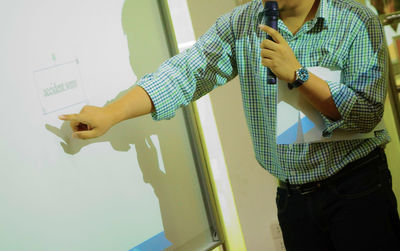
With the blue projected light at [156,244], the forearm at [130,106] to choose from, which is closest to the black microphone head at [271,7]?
the forearm at [130,106]

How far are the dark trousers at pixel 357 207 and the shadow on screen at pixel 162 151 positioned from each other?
1.67 feet

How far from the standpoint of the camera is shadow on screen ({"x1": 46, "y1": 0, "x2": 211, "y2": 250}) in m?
1.55

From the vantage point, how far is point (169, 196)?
5.43 feet

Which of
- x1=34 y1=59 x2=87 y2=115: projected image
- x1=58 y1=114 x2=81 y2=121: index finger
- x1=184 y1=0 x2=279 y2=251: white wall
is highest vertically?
x1=34 y1=59 x2=87 y2=115: projected image

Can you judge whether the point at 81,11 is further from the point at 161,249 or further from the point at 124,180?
the point at 161,249

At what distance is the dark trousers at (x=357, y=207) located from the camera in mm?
1292

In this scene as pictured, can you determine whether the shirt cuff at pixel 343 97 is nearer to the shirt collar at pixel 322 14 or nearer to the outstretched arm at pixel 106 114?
the shirt collar at pixel 322 14

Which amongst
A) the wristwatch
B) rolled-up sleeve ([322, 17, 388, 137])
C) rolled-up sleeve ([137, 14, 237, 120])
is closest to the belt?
rolled-up sleeve ([322, 17, 388, 137])

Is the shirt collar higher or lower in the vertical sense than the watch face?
higher

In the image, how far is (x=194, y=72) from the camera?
141cm

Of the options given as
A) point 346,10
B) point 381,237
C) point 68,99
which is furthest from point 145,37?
point 381,237

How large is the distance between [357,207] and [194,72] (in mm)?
628

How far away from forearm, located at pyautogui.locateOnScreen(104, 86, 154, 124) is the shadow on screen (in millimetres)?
193

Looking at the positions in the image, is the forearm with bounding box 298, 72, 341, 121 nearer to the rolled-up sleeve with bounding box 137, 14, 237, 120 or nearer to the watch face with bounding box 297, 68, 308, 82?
the watch face with bounding box 297, 68, 308, 82
